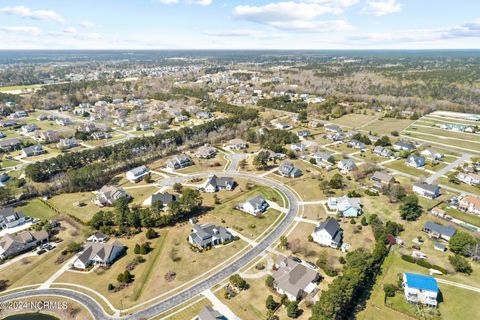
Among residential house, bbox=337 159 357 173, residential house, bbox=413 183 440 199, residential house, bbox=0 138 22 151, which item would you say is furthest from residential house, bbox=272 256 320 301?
residential house, bbox=0 138 22 151

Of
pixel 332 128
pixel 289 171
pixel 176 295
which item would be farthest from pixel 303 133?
pixel 176 295

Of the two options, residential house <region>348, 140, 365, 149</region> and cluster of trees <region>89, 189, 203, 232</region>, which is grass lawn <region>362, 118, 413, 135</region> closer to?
residential house <region>348, 140, 365, 149</region>

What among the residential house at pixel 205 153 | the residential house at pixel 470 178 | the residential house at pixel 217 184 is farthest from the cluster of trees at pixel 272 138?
the residential house at pixel 470 178

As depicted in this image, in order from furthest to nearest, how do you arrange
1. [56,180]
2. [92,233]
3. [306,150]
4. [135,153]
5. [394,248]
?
[306,150] → [135,153] → [56,180] → [92,233] → [394,248]

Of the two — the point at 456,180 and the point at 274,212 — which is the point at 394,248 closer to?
the point at 274,212

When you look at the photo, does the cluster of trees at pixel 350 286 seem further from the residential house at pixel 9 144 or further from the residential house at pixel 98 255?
the residential house at pixel 9 144

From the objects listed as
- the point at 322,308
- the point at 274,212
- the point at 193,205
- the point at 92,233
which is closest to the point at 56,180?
the point at 92,233
